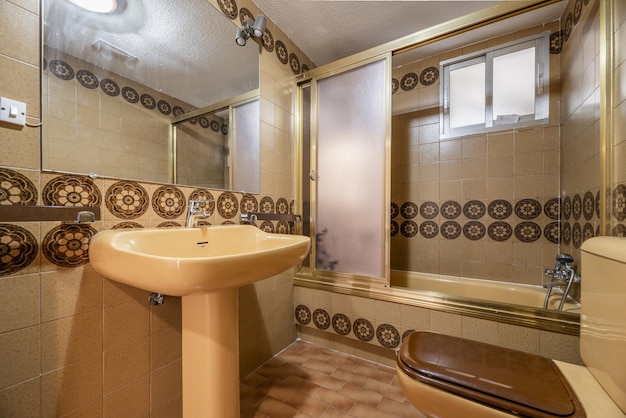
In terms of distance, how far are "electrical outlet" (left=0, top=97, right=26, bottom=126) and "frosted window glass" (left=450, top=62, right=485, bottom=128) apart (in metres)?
2.45

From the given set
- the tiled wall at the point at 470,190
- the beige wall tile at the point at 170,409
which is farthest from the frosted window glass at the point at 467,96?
the beige wall tile at the point at 170,409

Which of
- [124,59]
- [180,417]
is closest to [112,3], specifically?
[124,59]

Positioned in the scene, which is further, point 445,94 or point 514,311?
point 445,94

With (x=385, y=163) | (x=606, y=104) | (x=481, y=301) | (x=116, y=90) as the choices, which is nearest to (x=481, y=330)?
(x=481, y=301)

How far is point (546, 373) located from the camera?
74 centimetres

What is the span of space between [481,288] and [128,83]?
2466mm

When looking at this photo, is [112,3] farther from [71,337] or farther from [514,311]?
[514,311]

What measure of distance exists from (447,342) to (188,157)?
134 cm

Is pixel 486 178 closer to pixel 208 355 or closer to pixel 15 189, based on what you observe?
pixel 208 355

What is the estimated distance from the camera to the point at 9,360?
2.12 ft

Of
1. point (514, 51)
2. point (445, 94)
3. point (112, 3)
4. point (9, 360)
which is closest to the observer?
point (9, 360)

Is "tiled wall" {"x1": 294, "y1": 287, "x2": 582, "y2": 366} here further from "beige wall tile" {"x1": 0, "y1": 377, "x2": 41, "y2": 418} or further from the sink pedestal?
"beige wall tile" {"x1": 0, "y1": 377, "x2": 41, "y2": 418}

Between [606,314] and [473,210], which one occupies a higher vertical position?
[473,210]

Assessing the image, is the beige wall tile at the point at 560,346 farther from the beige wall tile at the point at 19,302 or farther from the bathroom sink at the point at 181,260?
the beige wall tile at the point at 19,302
